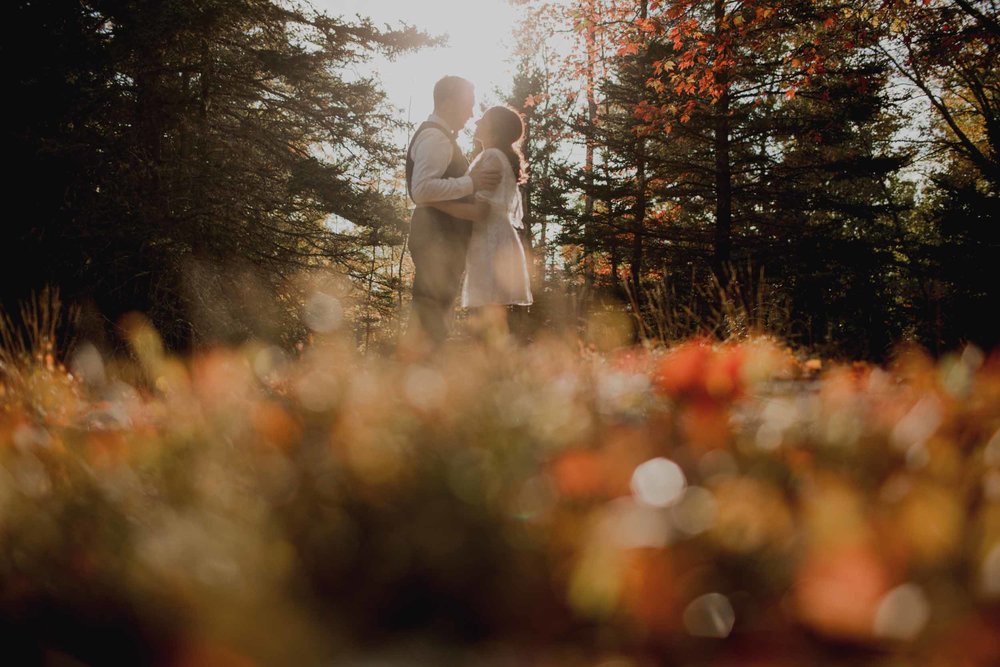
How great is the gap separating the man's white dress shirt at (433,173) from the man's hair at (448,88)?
0.27 m

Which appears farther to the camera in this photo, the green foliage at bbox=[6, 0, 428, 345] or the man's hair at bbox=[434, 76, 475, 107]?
the green foliage at bbox=[6, 0, 428, 345]

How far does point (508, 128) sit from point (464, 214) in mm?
674

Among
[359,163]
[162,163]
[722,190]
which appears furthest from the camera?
[722,190]

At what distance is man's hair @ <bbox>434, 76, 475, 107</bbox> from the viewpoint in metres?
4.18

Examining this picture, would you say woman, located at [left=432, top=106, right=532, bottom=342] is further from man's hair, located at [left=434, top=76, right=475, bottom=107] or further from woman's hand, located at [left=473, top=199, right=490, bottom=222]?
man's hair, located at [left=434, top=76, right=475, bottom=107]

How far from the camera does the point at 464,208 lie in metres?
4.09

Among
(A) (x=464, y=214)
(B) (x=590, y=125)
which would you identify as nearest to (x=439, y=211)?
(A) (x=464, y=214)

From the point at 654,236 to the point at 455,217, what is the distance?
10.2 metres

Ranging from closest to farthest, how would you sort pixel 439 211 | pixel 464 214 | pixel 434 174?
1. pixel 434 174
2. pixel 464 214
3. pixel 439 211

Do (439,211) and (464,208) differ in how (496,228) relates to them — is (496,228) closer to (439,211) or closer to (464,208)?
(464,208)

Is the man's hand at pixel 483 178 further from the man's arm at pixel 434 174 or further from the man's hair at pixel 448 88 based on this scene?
the man's hair at pixel 448 88

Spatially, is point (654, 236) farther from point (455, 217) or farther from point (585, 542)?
point (585, 542)

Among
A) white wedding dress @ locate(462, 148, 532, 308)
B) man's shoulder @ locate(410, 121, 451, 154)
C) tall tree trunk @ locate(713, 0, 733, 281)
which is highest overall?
tall tree trunk @ locate(713, 0, 733, 281)

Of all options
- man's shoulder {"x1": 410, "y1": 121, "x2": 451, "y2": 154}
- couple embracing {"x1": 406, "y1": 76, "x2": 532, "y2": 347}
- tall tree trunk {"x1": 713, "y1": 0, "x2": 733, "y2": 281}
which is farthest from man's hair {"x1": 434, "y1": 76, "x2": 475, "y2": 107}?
tall tree trunk {"x1": 713, "y1": 0, "x2": 733, "y2": 281}
